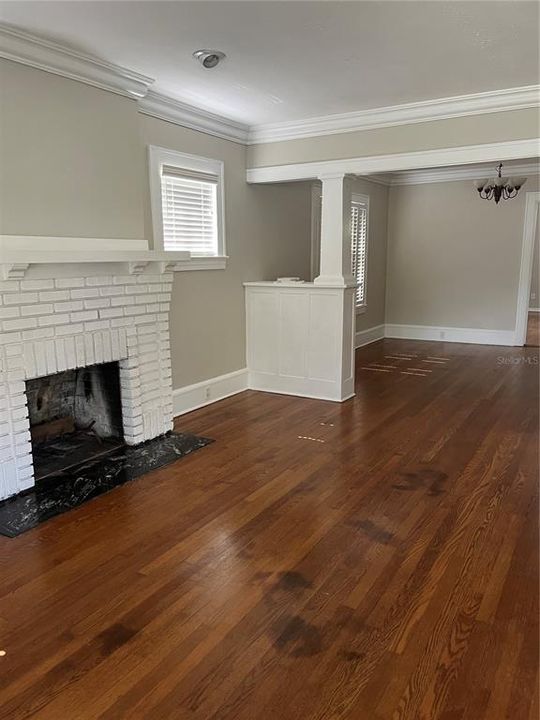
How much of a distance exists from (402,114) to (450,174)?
3918 mm

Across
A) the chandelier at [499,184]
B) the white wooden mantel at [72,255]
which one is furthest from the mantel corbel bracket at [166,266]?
the chandelier at [499,184]

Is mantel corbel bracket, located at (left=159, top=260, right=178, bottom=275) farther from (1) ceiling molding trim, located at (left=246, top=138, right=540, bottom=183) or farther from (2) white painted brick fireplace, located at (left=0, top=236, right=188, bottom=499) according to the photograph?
(1) ceiling molding trim, located at (left=246, top=138, right=540, bottom=183)

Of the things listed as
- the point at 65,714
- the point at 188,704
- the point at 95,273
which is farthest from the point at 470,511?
the point at 95,273

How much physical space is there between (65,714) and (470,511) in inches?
86.7

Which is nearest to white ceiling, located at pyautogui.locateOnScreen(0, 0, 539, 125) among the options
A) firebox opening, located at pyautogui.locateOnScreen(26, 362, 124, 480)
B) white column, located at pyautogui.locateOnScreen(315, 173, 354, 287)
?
white column, located at pyautogui.locateOnScreen(315, 173, 354, 287)

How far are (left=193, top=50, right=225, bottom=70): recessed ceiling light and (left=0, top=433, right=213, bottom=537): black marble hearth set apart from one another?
8.56 ft

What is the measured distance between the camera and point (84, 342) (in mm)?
3518

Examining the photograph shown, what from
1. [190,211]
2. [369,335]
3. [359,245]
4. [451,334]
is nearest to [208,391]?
[190,211]

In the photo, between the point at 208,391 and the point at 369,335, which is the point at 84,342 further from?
the point at 369,335

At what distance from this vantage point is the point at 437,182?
27.2 ft

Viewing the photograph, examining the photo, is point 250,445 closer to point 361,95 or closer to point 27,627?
point 27,627

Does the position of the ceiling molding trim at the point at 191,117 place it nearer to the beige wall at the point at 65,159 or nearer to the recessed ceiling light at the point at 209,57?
the beige wall at the point at 65,159

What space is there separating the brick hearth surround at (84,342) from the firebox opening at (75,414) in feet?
0.44

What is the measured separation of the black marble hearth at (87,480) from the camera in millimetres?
2924
